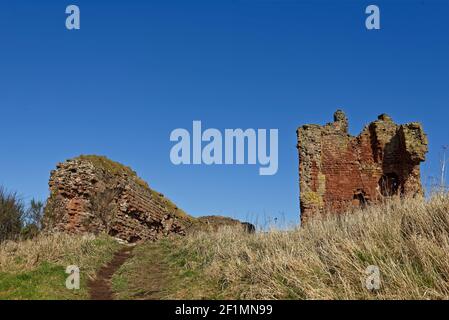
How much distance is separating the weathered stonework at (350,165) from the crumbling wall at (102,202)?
334 inches

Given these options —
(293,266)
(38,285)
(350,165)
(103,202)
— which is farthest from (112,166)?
(293,266)

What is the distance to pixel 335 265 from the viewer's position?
6.67 metres

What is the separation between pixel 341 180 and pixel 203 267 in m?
13.3

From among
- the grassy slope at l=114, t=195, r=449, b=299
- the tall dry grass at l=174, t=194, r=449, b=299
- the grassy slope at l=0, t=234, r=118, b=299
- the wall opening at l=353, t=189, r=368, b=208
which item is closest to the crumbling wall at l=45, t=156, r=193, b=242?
the grassy slope at l=0, t=234, r=118, b=299

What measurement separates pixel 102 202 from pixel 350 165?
1150 centimetres

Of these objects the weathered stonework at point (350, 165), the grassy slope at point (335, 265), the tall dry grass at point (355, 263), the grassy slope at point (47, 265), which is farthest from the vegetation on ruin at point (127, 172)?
the tall dry grass at point (355, 263)

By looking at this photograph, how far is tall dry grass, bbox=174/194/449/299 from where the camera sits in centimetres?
562

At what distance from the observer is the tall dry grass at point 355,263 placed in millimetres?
5625

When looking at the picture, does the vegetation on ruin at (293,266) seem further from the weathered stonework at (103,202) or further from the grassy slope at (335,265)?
the weathered stonework at (103,202)

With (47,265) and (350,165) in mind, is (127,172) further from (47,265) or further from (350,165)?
(47,265)

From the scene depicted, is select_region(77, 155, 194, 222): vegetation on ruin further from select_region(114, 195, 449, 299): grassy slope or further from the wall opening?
select_region(114, 195, 449, 299): grassy slope
